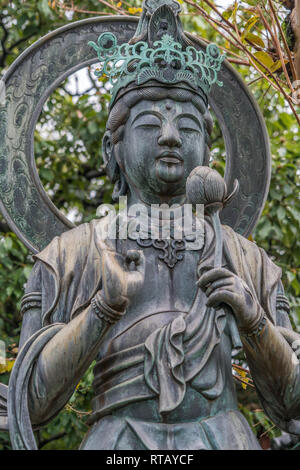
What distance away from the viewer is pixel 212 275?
14.3ft

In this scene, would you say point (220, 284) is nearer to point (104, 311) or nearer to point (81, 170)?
point (104, 311)

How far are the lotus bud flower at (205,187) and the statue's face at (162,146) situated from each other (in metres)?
0.36

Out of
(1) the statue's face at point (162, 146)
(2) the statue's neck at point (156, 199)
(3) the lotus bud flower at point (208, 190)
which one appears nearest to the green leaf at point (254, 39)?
(1) the statue's face at point (162, 146)

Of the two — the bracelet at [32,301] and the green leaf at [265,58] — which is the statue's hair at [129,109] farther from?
the green leaf at [265,58]

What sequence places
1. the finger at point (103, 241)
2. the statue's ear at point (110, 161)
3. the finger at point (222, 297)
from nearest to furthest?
the finger at point (222, 297) < the finger at point (103, 241) < the statue's ear at point (110, 161)

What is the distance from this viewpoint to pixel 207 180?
15.0ft

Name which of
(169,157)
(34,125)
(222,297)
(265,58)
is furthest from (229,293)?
(265,58)

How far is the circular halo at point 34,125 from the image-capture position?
5512 millimetres

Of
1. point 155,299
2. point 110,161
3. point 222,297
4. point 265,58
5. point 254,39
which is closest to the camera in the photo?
point 222,297

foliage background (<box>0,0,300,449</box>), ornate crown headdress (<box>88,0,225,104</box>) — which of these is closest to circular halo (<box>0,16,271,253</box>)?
ornate crown headdress (<box>88,0,225,104</box>)

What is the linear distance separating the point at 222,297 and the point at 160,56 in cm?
148

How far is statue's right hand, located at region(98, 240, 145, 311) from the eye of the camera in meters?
4.33

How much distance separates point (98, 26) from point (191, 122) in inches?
45.7

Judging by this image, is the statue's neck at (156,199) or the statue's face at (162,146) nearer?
the statue's face at (162,146)
